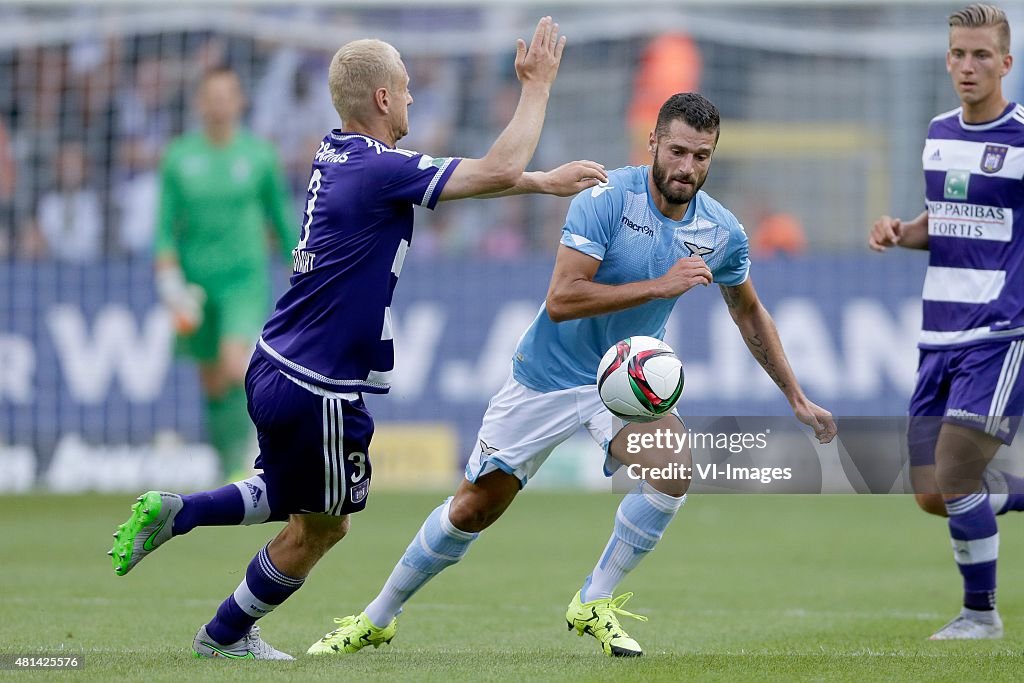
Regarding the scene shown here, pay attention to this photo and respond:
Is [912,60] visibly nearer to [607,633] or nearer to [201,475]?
[201,475]

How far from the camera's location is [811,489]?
6.75 metres

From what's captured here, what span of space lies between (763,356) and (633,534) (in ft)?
3.14

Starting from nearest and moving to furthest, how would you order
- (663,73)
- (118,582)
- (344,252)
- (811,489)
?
1. (344,252)
2. (811,489)
3. (118,582)
4. (663,73)

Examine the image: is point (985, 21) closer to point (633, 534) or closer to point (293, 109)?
point (633, 534)

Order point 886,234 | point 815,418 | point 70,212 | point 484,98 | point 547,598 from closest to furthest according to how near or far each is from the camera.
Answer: point 815,418 → point 886,234 → point 547,598 → point 70,212 → point 484,98

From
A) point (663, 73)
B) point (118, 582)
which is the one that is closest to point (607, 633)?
point (118, 582)

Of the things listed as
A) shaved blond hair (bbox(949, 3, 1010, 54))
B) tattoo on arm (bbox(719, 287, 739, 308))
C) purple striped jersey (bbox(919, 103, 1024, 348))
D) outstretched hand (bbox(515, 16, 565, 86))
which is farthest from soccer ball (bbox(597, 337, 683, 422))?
shaved blond hair (bbox(949, 3, 1010, 54))

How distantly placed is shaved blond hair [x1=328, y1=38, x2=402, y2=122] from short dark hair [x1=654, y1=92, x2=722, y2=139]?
107 cm

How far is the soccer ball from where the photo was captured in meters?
5.86

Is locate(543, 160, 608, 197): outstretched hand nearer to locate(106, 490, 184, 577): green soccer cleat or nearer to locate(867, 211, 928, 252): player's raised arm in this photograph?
locate(106, 490, 184, 577): green soccer cleat

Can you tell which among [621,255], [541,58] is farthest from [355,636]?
[541,58]

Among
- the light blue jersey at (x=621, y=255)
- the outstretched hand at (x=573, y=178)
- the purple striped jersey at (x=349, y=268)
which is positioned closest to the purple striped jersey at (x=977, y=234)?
the light blue jersey at (x=621, y=255)

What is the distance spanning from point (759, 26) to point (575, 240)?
1115 cm

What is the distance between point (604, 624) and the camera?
627cm
